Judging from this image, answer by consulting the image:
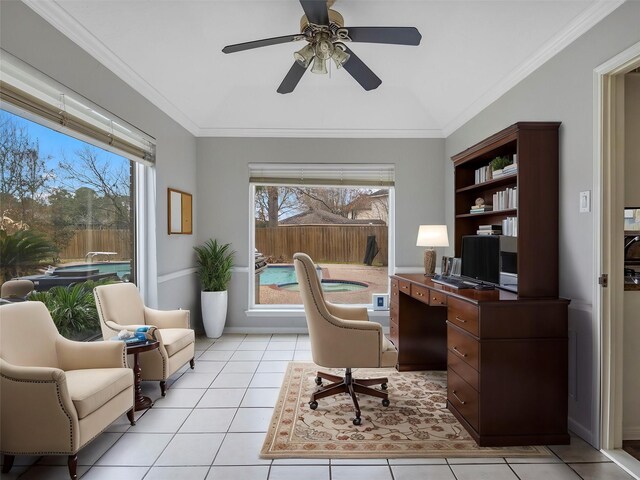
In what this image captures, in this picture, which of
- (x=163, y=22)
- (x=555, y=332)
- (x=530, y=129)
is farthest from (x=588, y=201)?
(x=163, y=22)

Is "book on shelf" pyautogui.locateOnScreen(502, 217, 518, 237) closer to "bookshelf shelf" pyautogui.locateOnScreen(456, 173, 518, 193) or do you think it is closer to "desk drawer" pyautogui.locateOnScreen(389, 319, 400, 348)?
"bookshelf shelf" pyautogui.locateOnScreen(456, 173, 518, 193)

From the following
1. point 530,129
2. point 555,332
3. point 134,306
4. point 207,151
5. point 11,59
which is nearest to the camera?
point 11,59

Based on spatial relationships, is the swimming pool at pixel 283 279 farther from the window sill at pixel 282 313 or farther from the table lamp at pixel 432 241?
the table lamp at pixel 432 241

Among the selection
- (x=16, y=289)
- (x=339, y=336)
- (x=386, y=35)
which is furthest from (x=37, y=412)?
(x=386, y=35)

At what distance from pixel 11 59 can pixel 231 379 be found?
274cm

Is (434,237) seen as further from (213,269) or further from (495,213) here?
(213,269)

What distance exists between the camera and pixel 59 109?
2385 mm

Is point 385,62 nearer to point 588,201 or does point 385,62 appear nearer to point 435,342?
point 588,201

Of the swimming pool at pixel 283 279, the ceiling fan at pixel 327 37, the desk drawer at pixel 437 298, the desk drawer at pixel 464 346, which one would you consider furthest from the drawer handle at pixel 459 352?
the swimming pool at pixel 283 279

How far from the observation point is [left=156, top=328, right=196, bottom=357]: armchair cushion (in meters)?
3.05

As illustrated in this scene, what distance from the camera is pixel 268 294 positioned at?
5.07 m

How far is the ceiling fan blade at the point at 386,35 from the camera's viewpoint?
7.00ft

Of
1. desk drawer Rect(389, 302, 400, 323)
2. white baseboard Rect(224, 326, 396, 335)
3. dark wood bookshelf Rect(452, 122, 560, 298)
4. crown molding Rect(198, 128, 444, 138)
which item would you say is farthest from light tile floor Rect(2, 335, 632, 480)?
crown molding Rect(198, 128, 444, 138)

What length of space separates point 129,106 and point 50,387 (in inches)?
93.2
